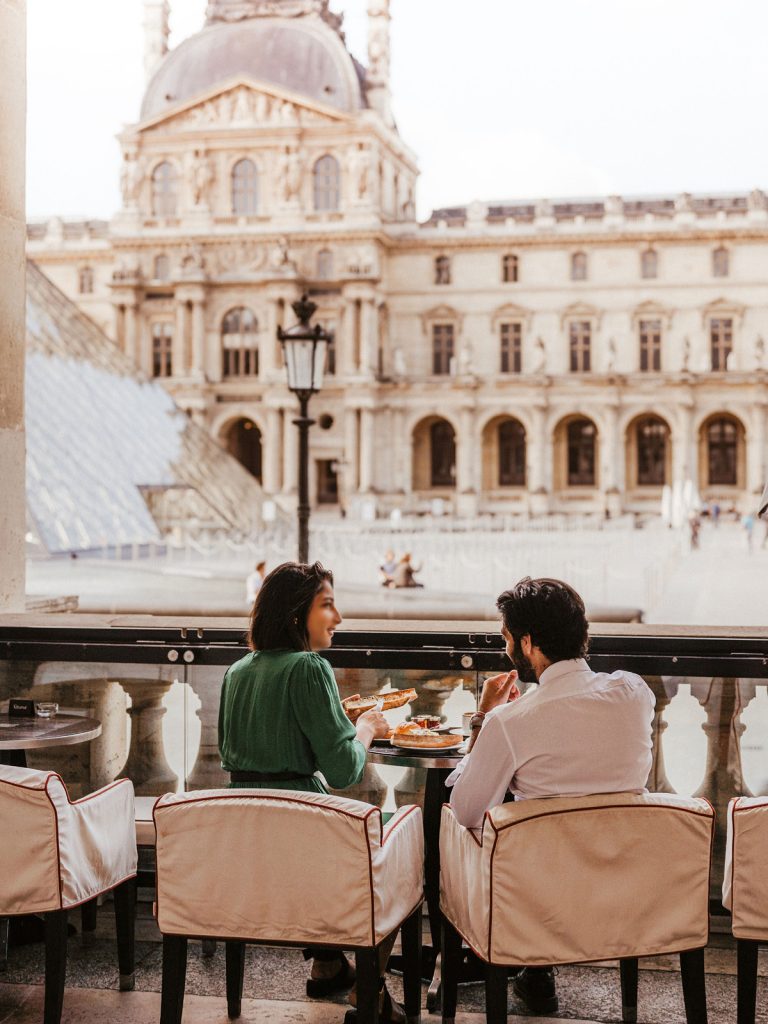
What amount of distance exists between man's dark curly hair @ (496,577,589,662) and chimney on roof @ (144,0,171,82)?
153 feet

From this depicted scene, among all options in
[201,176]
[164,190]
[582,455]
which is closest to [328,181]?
[201,176]

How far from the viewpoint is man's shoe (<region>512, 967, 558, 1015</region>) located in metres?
3.43

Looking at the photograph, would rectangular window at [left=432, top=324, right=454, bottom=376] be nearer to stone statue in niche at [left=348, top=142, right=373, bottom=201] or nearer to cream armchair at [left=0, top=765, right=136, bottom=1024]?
stone statue in niche at [left=348, top=142, right=373, bottom=201]

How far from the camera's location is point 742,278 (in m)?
41.4

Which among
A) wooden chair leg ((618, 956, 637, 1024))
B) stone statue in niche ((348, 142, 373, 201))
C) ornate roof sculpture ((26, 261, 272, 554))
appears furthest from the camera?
stone statue in niche ((348, 142, 373, 201))

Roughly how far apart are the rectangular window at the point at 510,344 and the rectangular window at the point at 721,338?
6.50 m

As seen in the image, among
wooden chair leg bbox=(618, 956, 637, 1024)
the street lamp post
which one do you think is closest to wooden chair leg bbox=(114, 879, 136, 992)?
wooden chair leg bbox=(618, 956, 637, 1024)

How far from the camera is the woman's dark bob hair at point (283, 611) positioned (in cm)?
323

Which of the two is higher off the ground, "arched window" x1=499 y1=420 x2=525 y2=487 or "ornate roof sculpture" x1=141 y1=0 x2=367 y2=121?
"ornate roof sculpture" x1=141 y1=0 x2=367 y2=121

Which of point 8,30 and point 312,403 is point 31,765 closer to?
point 8,30

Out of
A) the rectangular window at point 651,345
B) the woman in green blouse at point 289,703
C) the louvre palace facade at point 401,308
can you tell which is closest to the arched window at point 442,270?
the louvre palace facade at point 401,308

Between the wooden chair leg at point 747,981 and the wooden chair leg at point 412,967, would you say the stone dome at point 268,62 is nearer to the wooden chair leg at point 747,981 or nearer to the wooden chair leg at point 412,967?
the wooden chair leg at point 412,967

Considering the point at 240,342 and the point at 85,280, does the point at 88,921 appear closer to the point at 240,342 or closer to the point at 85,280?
the point at 240,342

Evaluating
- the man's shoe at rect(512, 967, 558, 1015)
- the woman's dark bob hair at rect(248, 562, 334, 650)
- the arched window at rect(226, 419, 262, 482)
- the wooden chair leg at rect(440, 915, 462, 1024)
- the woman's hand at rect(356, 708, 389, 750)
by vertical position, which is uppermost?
the arched window at rect(226, 419, 262, 482)
